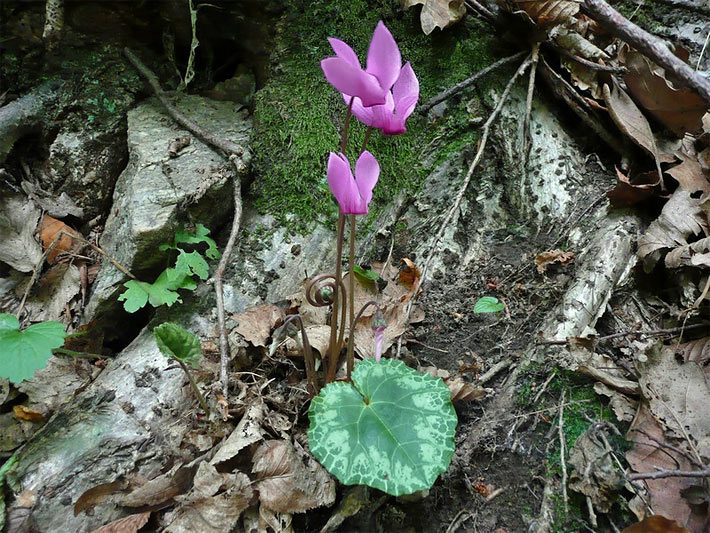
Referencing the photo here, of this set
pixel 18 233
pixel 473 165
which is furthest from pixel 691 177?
pixel 18 233

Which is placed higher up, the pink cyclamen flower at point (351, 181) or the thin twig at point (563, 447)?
the pink cyclamen flower at point (351, 181)

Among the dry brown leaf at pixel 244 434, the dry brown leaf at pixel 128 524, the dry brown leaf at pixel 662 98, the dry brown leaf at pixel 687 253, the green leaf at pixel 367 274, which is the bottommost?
the dry brown leaf at pixel 128 524

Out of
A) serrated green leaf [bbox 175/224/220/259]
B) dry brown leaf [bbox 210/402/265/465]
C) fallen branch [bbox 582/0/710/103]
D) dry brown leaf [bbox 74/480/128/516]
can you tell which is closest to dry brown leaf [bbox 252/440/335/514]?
dry brown leaf [bbox 210/402/265/465]

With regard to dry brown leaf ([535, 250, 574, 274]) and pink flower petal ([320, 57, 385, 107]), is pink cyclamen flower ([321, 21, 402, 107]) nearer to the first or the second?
pink flower petal ([320, 57, 385, 107])

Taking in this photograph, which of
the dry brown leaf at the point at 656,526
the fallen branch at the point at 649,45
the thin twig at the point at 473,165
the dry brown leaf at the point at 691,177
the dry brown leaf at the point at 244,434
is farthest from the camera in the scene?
the thin twig at the point at 473,165

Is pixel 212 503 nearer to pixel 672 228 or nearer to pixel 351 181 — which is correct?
pixel 351 181

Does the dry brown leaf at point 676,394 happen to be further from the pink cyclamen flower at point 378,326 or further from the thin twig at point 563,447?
the pink cyclamen flower at point 378,326

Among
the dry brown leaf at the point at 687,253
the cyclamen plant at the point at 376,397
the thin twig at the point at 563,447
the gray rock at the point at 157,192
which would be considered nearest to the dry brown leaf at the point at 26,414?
the gray rock at the point at 157,192

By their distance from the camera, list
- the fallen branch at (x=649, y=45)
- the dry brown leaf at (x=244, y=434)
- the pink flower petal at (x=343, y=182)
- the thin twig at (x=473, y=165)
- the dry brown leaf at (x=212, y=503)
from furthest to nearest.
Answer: the thin twig at (x=473, y=165)
the fallen branch at (x=649, y=45)
the dry brown leaf at (x=244, y=434)
the dry brown leaf at (x=212, y=503)
the pink flower petal at (x=343, y=182)
